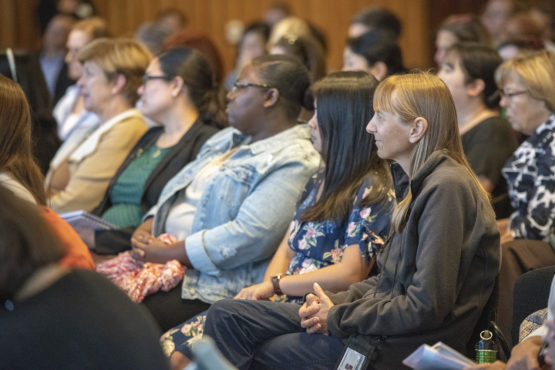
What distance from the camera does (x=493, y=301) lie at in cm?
225

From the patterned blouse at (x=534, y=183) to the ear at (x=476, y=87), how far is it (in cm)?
54

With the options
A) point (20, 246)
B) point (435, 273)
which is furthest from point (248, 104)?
point (20, 246)

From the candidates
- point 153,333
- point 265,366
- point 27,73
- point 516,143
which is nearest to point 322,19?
point 27,73

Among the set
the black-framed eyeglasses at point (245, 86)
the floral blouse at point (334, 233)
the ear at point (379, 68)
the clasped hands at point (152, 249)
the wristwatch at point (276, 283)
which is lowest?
the clasped hands at point (152, 249)

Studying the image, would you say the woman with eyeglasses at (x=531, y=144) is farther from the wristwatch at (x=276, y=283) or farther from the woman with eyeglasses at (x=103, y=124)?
the woman with eyeglasses at (x=103, y=124)

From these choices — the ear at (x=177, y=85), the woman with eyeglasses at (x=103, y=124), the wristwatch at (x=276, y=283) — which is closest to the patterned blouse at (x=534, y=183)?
the wristwatch at (x=276, y=283)

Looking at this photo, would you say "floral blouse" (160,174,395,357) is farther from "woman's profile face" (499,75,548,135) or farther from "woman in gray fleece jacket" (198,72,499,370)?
"woman's profile face" (499,75,548,135)

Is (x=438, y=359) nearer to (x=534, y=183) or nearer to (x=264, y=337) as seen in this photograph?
(x=264, y=337)

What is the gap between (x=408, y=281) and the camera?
2211mm

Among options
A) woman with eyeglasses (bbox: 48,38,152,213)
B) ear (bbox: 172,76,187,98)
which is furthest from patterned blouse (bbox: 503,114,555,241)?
woman with eyeglasses (bbox: 48,38,152,213)

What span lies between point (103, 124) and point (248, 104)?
1226 mm

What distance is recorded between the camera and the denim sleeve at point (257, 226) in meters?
3.02

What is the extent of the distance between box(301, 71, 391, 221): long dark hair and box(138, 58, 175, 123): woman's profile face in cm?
115

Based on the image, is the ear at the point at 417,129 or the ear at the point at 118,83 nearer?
the ear at the point at 417,129
